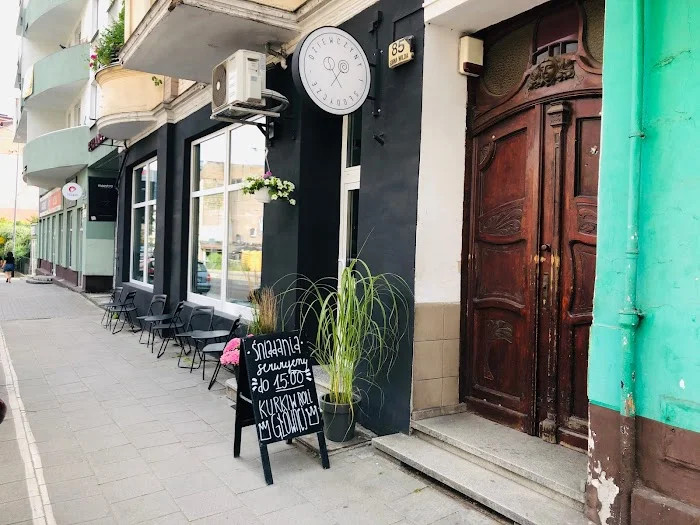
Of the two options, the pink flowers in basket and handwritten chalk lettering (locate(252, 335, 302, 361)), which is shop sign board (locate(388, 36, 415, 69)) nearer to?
handwritten chalk lettering (locate(252, 335, 302, 361))

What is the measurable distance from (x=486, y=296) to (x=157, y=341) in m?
6.86

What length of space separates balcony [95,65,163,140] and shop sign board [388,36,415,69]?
6.92 meters

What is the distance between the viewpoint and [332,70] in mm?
4465

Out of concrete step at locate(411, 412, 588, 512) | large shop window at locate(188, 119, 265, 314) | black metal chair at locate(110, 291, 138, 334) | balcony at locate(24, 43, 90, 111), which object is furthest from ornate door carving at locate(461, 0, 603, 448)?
balcony at locate(24, 43, 90, 111)

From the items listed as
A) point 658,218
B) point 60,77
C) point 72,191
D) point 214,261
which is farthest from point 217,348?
point 60,77

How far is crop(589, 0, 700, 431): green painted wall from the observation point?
2605 mm

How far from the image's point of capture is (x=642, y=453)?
2.76 meters

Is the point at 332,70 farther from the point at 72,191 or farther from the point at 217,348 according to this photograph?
the point at 72,191

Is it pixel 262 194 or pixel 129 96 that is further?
pixel 129 96

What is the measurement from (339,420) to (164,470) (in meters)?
1.38

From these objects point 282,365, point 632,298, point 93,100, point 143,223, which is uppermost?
point 93,100

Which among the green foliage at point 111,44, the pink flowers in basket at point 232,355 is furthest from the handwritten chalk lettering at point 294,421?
the green foliage at point 111,44

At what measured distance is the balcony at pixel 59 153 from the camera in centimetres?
1727

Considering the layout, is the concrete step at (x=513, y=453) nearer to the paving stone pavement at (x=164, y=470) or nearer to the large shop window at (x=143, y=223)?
the paving stone pavement at (x=164, y=470)
